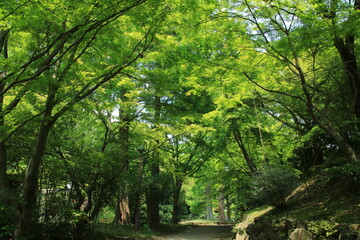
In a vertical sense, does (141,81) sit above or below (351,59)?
above

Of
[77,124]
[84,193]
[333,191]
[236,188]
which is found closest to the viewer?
[333,191]

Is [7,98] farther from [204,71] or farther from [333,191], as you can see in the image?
[333,191]

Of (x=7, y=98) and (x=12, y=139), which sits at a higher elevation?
(x=7, y=98)

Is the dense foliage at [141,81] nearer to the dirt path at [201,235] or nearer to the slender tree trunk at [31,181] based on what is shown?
the slender tree trunk at [31,181]

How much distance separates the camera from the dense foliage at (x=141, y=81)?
4.74m

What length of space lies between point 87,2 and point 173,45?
2521mm

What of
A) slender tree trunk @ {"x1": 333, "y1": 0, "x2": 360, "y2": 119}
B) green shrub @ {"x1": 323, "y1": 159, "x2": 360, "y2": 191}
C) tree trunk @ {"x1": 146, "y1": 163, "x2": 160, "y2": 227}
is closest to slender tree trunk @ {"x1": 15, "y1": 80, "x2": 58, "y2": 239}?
green shrub @ {"x1": 323, "y1": 159, "x2": 360, "y2": 191}

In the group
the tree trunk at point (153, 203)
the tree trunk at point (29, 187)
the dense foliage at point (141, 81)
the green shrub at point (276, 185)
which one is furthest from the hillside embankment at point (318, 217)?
the tree trunk at point (153, 203)

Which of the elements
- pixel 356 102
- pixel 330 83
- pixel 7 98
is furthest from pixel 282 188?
pixel 7 98

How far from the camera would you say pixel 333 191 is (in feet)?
19.4

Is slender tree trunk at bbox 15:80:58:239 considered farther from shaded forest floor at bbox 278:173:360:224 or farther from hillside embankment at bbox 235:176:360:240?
shaded forest floor at bbox 278:173:360:224

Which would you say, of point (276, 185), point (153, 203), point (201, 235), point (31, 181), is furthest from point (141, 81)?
point (201, 235)

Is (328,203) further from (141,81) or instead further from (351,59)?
(141,81)

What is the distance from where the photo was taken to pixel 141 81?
740 cm
